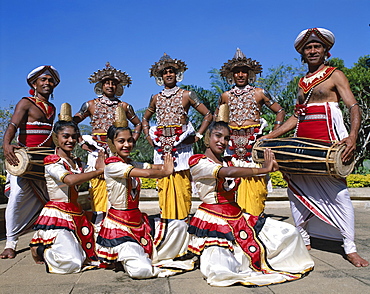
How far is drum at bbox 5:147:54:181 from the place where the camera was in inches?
165

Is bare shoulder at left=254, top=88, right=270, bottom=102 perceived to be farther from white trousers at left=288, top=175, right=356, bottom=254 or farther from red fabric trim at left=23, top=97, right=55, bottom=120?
red fabric trim at left=23, top=97, right=55, bottom=120

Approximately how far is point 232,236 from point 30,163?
240 cm

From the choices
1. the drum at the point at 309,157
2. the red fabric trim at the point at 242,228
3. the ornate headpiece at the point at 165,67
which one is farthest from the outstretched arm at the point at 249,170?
the ornate headpiece at the point at 165,67

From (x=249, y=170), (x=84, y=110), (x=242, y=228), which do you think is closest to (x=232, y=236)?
(x=242, y=228)

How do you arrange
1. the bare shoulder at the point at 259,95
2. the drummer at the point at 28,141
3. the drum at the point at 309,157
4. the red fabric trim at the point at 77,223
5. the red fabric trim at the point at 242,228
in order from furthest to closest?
the bare shoulder at the point at 259,95, the drummer at the point at 28,141, the red fabric trim at the point at 77,223, the drum at the point at 309,157, the red fabric trim at the point at 242,228

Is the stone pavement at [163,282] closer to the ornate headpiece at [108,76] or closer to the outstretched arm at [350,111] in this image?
the outstretched arm at [350,111]

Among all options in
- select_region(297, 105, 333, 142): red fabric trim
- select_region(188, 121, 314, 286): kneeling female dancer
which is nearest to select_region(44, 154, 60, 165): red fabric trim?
select_region(188, 121, 314, 286): kneeling female dancer

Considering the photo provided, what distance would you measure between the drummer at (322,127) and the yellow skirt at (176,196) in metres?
1.64

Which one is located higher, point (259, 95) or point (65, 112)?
point (259, 95)

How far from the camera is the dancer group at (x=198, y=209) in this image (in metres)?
3.34

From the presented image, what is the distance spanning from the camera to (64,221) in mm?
3764

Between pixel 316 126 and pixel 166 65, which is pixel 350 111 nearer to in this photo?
pixel 316 126

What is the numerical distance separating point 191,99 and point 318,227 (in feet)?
8.28

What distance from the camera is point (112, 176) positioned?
144 inches
